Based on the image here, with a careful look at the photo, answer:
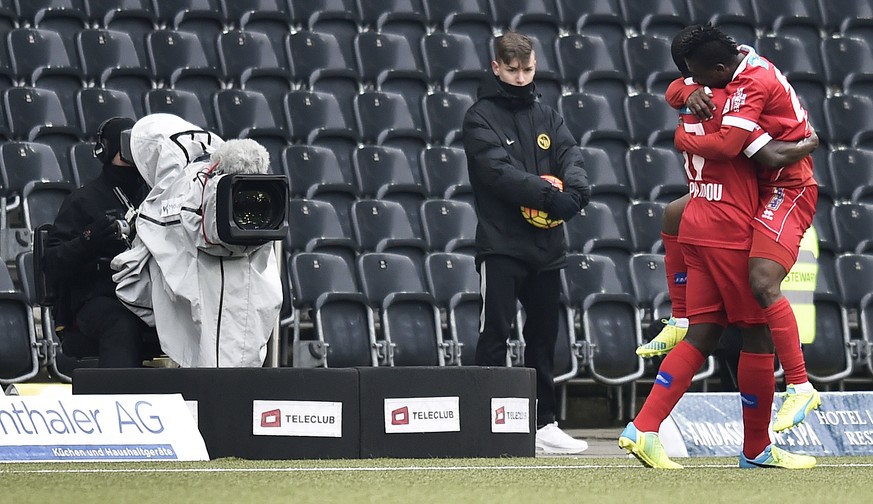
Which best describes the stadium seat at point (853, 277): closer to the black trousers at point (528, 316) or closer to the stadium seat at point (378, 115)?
the stadium seat at point (378, 115)

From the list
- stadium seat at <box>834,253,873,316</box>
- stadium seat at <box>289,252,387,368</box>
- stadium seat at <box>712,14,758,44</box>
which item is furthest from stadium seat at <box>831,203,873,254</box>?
stadium seat at <box>289,252,387,368</box>

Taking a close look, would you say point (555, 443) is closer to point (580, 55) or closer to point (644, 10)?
point (580, 55)

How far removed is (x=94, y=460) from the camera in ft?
14.5

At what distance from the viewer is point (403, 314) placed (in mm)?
7672

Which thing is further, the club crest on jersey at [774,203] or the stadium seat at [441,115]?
the stadium seat at [441,115]

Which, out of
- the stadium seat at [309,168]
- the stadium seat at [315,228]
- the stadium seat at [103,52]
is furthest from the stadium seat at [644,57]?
the stadium seat at [103,52]

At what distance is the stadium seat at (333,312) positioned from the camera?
7.43 m

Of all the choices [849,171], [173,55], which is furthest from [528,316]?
[173,55]

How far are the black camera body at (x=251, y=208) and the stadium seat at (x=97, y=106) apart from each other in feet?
13.9

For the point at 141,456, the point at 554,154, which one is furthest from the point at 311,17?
the point at 141,456

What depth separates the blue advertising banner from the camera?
5262 mm

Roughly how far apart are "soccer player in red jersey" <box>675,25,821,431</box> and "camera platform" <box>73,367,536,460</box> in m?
1.08

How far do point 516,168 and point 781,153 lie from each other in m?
1.52

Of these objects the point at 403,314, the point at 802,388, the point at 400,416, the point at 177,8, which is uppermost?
the point at 177,8
